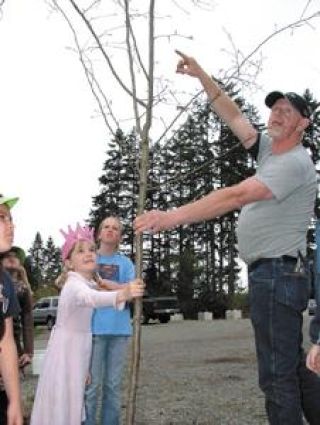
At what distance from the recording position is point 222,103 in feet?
13.8

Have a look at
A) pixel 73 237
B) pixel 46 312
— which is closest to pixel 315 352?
pixel 73 237

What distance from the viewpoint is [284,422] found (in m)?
3.62

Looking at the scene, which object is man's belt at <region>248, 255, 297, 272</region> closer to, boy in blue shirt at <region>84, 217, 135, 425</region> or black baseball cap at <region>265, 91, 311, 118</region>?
black baseball cap at <region>265, 91, 311, 118</region>

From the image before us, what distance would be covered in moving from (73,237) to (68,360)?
0.88 m

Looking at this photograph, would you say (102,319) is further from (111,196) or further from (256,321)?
(111,196)

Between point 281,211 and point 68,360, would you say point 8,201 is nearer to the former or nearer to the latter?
point 281,211

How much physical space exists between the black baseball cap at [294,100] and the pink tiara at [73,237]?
6.32 feet

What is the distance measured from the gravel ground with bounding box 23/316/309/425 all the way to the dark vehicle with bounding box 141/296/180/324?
64.6ft

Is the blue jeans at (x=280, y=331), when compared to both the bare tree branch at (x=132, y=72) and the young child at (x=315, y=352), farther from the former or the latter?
the bare tree branch at (x=132, y=72)

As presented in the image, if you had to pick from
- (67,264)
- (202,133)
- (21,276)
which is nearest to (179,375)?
(21,276)

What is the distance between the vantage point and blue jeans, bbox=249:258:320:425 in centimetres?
360

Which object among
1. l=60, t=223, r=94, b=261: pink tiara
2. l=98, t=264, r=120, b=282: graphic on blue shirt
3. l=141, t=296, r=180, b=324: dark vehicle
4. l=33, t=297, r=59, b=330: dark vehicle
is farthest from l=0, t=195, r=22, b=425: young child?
l=33, t=297, r=59, b=330: dark vehicle

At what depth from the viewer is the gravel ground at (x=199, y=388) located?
6984 millimetres

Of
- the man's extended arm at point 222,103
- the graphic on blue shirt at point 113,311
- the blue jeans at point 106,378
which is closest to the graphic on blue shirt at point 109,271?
the graphic on blue shirt at point 113,311
